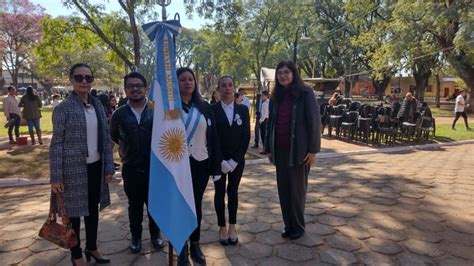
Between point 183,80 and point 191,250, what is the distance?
1576mm

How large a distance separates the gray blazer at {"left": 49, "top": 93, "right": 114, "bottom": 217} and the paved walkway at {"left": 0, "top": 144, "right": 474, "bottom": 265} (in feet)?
2.68

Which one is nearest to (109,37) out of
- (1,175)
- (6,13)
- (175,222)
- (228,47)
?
(1,175)

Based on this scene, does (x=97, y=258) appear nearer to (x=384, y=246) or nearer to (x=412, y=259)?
(x=384, y=246)

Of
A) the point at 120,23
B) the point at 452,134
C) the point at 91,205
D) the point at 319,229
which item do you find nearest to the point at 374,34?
the point at 452,134

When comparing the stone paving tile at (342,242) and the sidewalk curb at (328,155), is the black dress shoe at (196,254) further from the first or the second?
the sidewalk curb at (328,155)

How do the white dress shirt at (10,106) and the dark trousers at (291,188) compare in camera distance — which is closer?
the dark trousers at (291,188)

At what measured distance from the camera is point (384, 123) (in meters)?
11.6

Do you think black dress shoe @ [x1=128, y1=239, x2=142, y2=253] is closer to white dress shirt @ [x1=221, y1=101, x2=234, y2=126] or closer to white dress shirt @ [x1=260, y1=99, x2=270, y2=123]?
white dress shirt @ [x1=221, y1=101, x2=234, y2=126]

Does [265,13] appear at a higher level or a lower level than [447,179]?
higher

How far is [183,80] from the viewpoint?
3061 mm

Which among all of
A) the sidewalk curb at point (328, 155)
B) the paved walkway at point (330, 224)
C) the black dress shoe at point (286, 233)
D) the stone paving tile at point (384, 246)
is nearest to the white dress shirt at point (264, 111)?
the sidewalk curb at point (328, 155)

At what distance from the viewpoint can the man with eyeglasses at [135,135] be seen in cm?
315

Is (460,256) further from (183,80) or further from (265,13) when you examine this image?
(265,13)

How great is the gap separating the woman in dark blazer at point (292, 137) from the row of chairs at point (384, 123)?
8.38 meters
